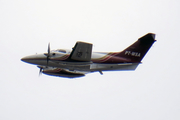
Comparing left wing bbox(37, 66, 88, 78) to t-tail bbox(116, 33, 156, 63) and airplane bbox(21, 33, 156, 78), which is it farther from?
t-tail bbox(116, 33, 156, 63)

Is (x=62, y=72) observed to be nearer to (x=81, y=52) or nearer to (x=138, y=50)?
(x=81, y=52)

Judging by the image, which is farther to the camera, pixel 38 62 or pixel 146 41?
pixel 146 41

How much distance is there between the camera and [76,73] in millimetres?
33656

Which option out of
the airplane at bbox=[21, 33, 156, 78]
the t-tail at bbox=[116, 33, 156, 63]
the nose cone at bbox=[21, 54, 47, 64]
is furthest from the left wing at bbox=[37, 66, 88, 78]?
the t-tail at bbox=[116, 33, 156, 63]

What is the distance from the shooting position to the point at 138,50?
32.9m

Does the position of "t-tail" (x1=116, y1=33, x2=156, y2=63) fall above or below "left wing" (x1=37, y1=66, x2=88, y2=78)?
above

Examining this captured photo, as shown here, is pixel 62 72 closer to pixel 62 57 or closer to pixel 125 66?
pixel 62 57

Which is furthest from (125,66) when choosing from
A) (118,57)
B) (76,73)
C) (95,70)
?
(76,73)

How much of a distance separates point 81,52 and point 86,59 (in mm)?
1091

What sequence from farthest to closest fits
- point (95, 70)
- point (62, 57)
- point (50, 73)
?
1. point (50, 73)
2. point (95, 70)
3. point (62, 57)

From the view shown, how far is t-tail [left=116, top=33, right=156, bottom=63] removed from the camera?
32.6 m

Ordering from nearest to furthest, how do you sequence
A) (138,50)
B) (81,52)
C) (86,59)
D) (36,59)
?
1. (81,52)
2. (86,59)
3. (36,59)
4. (138,50)

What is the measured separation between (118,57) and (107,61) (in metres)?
1.65

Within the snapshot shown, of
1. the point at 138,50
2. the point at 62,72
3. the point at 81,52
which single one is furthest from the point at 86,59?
the point at 138,50
